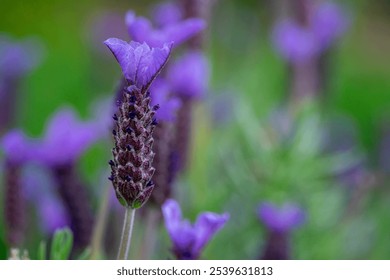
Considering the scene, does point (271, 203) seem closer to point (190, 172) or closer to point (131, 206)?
point (190, 172)

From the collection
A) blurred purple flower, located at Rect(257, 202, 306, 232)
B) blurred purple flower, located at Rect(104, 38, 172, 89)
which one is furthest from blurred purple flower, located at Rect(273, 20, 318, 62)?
blurred purple flower, located at Rect(104, 38, 172, 89)

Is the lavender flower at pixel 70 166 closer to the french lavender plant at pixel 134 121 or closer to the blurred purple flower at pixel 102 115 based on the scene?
the blurred purple flower at pixel 102 115

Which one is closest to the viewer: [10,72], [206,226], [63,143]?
[206,226]

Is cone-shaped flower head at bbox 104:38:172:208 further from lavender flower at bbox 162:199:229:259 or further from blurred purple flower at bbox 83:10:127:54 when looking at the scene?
blurred purple flower at bbox 83:10:127:54

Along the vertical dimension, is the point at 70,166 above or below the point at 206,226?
above

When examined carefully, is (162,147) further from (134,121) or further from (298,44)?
(298,44)

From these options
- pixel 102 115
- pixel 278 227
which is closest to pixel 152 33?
pixel 278 227
